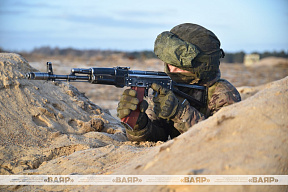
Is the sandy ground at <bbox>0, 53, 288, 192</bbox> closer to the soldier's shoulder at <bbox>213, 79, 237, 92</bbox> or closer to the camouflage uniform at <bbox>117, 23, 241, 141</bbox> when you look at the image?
the camouflage uniform at <bbox>117, 23, 241, 141</bbox>

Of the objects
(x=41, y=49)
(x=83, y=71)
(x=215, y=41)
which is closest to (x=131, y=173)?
(x=83, y=71)

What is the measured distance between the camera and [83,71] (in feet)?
10.4

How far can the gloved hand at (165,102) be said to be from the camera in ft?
11.1

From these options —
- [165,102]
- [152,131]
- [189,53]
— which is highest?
[189,53]

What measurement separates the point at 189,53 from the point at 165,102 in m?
0.62

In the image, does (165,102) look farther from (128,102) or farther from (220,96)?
(220,96)

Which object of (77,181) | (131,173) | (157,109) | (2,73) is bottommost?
(77,181)

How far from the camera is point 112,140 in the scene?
4027mm

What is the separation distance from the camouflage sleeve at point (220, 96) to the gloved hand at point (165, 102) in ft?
1.87

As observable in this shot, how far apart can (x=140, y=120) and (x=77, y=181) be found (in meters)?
1.19

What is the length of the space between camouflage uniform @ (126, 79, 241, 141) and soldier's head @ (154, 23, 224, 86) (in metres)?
0.14

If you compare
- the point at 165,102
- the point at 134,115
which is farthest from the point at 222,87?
the point at 134,115

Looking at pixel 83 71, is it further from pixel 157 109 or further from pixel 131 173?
pixel 131 173

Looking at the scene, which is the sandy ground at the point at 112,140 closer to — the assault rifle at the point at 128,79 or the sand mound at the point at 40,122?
the sand mound at the point at 40,122
